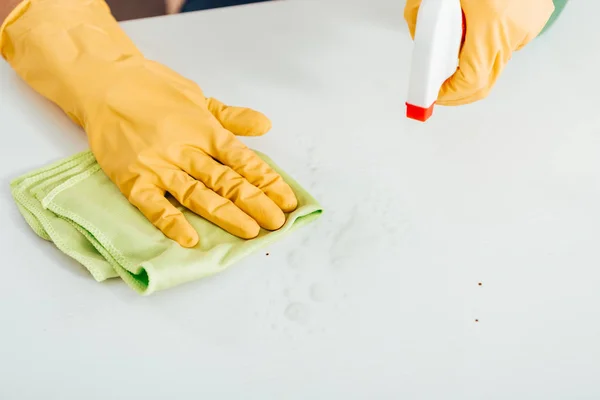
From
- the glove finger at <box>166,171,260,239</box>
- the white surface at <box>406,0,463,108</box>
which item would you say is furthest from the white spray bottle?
the glove finger at <box>166,171,260,239</box>

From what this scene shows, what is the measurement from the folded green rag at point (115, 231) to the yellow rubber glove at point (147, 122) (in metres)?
0.01

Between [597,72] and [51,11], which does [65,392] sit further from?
[597,72]

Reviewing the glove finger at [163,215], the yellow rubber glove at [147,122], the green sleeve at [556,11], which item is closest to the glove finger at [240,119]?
the yellow rubber glove at [147,122]

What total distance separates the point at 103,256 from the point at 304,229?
0.21 m

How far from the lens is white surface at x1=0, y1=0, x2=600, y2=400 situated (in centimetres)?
53

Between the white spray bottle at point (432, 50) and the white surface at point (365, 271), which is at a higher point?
the white spray bottle at point (432, 50)

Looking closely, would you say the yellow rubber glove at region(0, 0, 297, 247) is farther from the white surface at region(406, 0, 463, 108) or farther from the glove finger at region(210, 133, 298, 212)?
the white surface at region(406, 0, 463, 108)

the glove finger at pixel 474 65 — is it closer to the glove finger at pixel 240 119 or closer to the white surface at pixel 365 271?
the white surface at pixel 365 271

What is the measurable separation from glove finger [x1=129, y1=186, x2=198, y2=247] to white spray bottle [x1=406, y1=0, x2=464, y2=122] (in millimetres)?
265

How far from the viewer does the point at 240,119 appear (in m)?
0.72

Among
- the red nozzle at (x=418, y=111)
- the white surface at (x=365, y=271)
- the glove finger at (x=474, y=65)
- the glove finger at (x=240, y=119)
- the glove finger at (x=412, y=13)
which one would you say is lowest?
the white surface at (x=365, y=271)

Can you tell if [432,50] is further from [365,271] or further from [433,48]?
[365,271]

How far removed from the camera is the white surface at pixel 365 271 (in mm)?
530

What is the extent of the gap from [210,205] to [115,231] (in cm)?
10
